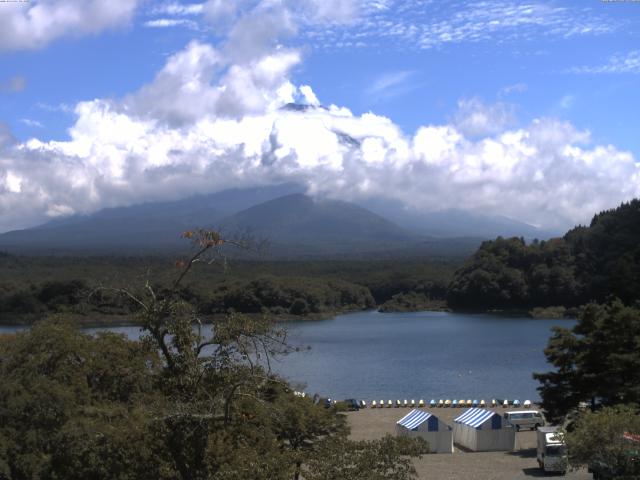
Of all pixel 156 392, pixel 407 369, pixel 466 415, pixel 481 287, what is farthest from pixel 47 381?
pixel 481 287

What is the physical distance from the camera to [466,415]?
68.7 ft

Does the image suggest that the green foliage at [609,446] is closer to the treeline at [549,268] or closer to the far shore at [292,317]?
the far shore at [292,317]

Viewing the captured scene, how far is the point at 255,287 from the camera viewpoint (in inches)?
2598

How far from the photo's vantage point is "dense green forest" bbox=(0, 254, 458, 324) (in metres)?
59.2

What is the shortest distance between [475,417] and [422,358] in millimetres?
22079

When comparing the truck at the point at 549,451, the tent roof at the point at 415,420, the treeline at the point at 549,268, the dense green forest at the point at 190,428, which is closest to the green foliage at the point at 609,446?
the dense green forest at the point at 190,428

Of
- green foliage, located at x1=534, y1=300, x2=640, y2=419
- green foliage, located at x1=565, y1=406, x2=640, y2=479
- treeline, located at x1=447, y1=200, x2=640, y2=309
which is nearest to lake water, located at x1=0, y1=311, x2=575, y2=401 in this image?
treeline, located at x1=447, y1=200, x2=640, y2=309

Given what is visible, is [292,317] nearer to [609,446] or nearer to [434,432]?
[434,432]

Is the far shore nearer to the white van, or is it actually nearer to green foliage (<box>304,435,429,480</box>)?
the white van

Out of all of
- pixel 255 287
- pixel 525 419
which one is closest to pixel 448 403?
pixel 525 419

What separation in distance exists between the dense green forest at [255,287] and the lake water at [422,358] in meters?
4.21

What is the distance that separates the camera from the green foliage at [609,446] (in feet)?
33.1

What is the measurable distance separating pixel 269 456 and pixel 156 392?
5.17ft

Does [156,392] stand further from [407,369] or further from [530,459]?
Result: [407,369]
